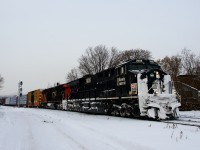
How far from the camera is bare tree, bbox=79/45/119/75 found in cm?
6950

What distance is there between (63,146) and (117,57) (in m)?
61.5

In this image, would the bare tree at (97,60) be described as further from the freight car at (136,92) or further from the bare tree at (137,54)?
the freight car at (136,92)

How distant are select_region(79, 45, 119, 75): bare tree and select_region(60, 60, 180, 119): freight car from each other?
46194 mm

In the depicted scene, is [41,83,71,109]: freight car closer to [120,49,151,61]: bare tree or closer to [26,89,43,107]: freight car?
[26,89,43,107]: freight car

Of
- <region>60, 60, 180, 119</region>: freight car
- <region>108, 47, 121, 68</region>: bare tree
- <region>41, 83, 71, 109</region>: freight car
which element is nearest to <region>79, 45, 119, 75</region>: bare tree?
<region>108, 47, 121, 68</region>: bare tree

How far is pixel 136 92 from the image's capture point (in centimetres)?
1586

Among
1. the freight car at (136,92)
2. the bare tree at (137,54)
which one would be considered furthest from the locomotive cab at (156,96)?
the bare tree at (137,54)

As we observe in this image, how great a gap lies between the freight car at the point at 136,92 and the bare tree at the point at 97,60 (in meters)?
46.2

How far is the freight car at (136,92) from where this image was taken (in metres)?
15.1

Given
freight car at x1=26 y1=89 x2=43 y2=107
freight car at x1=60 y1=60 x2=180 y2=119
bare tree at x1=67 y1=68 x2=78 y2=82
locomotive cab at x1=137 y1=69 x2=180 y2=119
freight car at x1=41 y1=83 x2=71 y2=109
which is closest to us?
locomotive cab at x1=137 y1=69 x2=180 y2=119

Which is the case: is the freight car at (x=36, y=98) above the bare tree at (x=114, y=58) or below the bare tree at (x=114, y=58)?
below

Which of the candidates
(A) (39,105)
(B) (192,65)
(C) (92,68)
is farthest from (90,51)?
(B) (192,65)

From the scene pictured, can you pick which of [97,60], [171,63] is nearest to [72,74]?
[97,60]

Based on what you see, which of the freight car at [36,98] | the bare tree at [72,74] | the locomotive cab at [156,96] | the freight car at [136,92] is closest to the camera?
the locomotive cab at [156,96]
